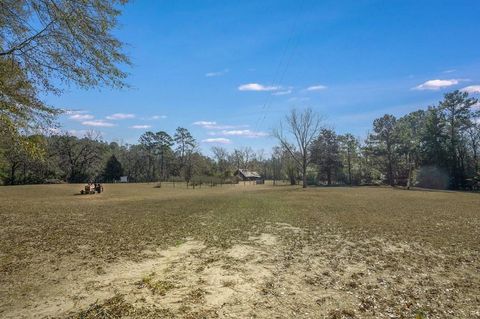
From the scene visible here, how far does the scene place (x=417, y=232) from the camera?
39.3 ft

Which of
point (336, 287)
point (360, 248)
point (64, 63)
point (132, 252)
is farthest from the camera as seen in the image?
point (360, 248)

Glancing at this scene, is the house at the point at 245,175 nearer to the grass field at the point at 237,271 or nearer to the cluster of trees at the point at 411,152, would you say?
the cluster of trees at the point at 411,152

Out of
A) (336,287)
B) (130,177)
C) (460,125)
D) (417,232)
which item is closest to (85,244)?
(336,287)

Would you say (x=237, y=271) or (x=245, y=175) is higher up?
(x=245, y=175)

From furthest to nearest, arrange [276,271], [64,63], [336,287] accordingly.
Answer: [276,271] < [336,287] < [64,63]

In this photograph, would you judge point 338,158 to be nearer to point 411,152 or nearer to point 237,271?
point 411,152

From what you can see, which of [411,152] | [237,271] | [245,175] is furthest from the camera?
[245,175]

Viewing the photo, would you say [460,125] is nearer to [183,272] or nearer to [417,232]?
[417,232]

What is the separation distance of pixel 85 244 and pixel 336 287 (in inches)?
283

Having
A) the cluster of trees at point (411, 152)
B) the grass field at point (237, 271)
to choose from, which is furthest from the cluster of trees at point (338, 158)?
the grass field at point (237, 271)

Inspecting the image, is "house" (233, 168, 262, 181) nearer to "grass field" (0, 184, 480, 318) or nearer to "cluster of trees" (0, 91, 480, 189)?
"cluster of trees" (0, 91, 480, 189)

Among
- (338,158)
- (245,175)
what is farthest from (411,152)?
(245,175)

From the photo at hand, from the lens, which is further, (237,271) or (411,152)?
(411,152)

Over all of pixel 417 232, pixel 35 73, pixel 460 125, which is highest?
pixel 460 125
